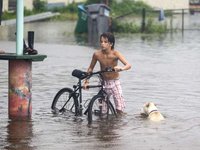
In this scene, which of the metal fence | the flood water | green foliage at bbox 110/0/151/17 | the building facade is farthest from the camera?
green foliage at bbox 110/0/151/17

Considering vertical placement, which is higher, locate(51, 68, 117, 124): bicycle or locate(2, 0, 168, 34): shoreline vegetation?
locate(2, 0, 168, 34): shoreline vegetation

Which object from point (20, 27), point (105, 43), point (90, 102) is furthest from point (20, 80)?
point (105, 43)

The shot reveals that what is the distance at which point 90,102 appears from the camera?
1132 centimetres

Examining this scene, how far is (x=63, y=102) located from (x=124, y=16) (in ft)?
100

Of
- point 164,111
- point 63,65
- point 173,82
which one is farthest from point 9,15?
point 164,111

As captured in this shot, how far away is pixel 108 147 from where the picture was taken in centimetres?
941

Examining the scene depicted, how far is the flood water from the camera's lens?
976cm

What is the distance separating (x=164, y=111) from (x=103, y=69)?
1.45 meters

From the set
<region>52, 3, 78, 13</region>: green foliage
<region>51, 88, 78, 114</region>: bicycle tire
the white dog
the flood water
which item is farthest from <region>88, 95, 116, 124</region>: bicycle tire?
<region>52, 3, 78, 13</region>: green foliage

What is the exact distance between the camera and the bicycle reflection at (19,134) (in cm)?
939

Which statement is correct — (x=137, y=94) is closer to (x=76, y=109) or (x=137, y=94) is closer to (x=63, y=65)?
(x=76, y=109)

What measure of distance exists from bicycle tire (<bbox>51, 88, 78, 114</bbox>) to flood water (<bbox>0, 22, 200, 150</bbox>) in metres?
0.15

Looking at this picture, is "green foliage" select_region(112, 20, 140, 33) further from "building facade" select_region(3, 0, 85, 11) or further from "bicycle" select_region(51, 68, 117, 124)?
"bicycle" select_region(51, 68, 117, 124)

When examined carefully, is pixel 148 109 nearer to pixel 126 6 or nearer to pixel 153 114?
pixel 153 114
